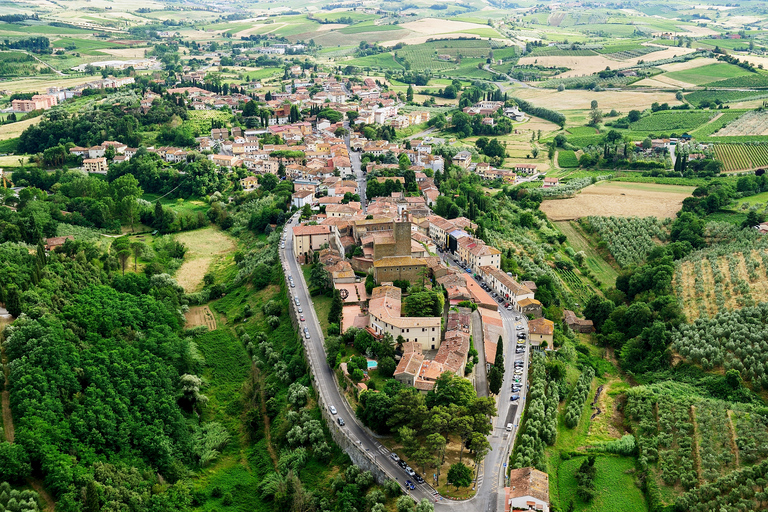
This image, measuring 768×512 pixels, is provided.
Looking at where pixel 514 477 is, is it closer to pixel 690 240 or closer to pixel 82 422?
pixel 82 422

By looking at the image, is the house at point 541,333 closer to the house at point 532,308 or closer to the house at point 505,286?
the house at point 532,308

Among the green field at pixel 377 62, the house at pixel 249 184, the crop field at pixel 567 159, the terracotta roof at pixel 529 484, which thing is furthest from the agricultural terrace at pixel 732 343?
the green field at pixel 377 62

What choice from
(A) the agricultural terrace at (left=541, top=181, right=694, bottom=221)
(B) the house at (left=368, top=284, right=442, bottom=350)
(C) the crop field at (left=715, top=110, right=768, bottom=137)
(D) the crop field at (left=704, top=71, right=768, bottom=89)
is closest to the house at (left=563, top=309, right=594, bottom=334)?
(B) the house at (left=368, top=284, right=442, bottom=350)

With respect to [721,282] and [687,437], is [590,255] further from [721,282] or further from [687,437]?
[687,437]

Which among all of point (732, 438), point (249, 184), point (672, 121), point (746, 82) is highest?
point (746, 82)

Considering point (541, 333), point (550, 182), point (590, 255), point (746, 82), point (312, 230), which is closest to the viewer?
point (541, 333)

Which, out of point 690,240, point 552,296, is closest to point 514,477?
point 552,296

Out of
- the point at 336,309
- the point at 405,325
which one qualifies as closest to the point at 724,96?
the point at 336,309
